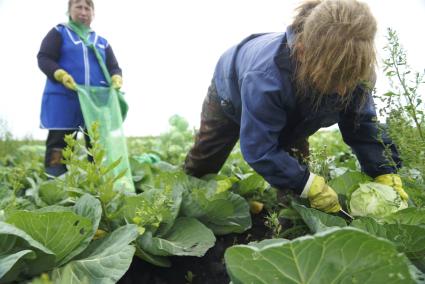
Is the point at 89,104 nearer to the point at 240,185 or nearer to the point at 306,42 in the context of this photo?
the point at 240,185

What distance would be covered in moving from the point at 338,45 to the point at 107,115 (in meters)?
1.97

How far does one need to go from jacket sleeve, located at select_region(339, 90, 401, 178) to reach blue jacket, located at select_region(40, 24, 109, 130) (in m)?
2.23

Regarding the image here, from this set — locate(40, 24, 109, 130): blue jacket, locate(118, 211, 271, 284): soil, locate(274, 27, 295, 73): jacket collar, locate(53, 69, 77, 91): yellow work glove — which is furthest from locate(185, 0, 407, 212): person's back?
locate(40, 24, 109, 130): blue jacket

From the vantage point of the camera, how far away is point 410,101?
133 cm

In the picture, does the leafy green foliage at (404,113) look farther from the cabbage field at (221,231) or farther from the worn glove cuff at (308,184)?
the worn glove cuff at (308,184)

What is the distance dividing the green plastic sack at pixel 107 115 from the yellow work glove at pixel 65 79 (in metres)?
0.10

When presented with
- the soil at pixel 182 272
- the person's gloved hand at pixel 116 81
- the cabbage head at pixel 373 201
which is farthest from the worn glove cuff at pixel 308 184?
the person's gloved hand at pixel 116 81

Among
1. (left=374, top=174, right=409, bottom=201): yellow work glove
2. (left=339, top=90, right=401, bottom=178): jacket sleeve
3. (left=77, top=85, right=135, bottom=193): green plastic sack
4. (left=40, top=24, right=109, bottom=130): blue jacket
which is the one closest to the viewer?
(left=374, top=174, right=409, bottom=201): yellow work glove

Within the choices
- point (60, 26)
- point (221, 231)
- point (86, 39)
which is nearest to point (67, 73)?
point (86, 39)

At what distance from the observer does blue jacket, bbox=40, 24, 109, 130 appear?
3.54 meters

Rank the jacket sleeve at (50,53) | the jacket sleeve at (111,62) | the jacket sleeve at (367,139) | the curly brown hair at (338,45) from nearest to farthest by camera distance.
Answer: the curly brown hair at (338,45)
the jacket sleeve at (367,139)
the jacket sleeve at (50,53)
the jacket sleeve at (111,62)

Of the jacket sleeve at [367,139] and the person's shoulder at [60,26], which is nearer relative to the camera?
the jacket sleeve at [367,139]

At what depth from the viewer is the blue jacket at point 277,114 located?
188 cm

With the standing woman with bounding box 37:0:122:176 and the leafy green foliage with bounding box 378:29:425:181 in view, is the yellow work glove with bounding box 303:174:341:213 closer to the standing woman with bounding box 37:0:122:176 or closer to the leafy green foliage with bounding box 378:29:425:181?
the leafy green foliage with bounding box 378:29:425:181
